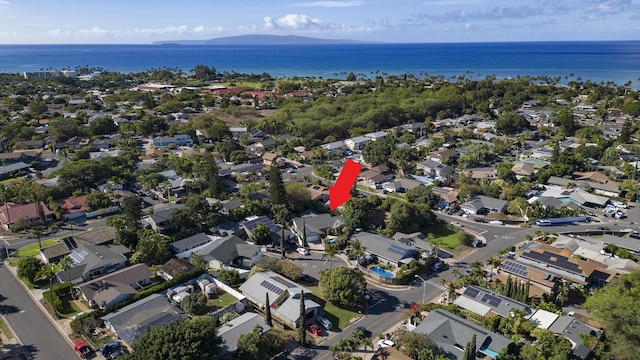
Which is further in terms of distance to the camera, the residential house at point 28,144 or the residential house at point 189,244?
the residential house at point 28,144

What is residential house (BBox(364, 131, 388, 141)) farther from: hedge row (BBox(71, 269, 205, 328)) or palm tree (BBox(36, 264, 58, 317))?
palm tree (BBox(36, 264, 58, 317))

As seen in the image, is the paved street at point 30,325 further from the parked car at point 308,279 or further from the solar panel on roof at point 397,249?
the solar panel on roof at point 397,249

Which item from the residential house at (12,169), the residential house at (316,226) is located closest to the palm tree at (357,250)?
the residential house at (316,226)

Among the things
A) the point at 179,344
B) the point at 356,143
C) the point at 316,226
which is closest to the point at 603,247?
the point at 316,226

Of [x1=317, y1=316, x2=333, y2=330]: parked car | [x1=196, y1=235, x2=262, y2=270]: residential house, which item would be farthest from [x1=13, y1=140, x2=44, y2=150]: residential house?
[x1=317, y1=316, x2=333, y2=330]: parked car

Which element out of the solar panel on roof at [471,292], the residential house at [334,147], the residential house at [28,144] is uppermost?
the residential house at [28,144]

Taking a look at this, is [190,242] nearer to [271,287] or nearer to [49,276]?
[49,276]
